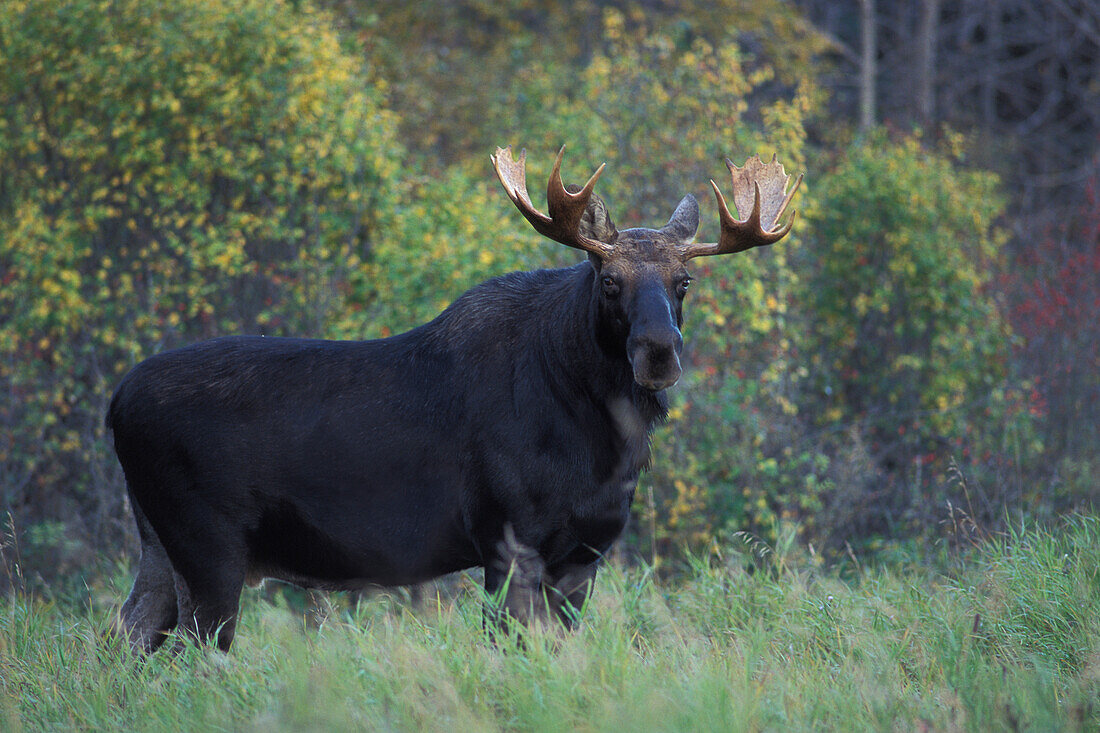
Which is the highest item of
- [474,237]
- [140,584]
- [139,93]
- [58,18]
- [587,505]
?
[58,18]

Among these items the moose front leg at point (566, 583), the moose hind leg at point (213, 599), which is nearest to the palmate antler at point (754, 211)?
the moose front leg at point (566, 583)

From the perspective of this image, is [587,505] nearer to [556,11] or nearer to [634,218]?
[634,218]

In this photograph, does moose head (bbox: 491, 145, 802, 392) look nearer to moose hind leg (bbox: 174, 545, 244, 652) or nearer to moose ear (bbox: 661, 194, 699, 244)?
moose ear (bbox: 661, 194, 699, 244)

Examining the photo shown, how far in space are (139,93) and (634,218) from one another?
3.84 meters

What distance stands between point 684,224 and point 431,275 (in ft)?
10.1

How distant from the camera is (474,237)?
7691mm

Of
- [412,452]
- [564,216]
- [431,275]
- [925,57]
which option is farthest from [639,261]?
[925,57]

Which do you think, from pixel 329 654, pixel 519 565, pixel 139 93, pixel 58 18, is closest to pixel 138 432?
pixel 329 654

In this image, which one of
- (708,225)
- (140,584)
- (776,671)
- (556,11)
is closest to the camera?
(776,671)

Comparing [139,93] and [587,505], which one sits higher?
[139,93]

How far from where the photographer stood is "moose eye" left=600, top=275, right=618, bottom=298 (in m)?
4.32

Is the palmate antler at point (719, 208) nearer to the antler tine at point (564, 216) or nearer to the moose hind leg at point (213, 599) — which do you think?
the antler tine at point (564, 216)

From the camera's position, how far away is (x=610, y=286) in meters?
4.32

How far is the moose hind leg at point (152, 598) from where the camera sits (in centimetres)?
451
